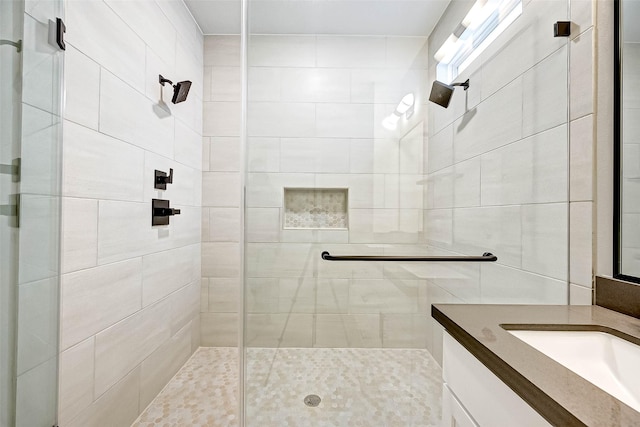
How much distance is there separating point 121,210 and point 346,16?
1.33 metres

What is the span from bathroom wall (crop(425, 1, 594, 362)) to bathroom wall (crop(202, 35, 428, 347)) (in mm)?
116

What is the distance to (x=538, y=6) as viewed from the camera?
111cm

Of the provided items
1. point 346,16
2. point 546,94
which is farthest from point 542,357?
point 346,16

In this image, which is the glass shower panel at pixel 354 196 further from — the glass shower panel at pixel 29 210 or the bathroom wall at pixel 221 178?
the bathroom wall at pixel 221 178

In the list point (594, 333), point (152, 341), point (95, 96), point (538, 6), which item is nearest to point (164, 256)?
point (152, 341)

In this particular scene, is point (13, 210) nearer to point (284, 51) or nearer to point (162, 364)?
point (284, 51)

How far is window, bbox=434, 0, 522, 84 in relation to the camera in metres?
1.20

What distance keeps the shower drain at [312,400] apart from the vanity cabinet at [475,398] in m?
0.59

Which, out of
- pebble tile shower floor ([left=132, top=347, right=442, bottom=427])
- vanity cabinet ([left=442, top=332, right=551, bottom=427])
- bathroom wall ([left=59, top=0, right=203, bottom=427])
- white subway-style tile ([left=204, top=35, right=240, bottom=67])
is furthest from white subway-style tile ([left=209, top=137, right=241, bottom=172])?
vanity cabinet ([left=442, top=332, right=551, bottom=427])

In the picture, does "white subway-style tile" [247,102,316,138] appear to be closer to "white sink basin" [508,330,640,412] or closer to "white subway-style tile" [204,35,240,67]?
"white sink basin" [508,330,640,412]

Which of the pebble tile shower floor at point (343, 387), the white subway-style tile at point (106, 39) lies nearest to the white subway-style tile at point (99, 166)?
the white subway-style tile at point (106, 39)

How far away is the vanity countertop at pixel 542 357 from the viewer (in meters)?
0.40

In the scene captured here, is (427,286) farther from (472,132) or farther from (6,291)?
(6,291)

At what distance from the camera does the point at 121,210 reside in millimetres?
1387
